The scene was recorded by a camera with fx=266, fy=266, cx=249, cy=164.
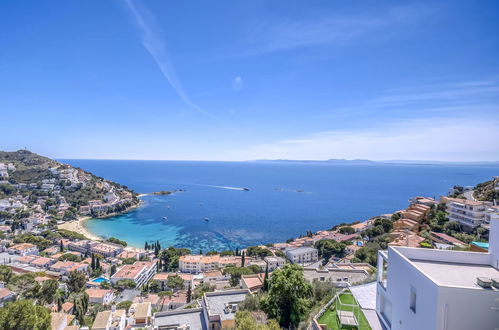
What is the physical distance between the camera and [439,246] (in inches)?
686

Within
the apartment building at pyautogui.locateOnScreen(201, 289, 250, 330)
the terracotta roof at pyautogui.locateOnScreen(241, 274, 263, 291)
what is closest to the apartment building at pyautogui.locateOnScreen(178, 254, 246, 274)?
the terracotta roof at pyautogui.locateOnScreen(241, 274, 263, 291)

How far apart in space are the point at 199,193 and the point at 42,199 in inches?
1584

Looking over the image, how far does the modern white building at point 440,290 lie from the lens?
13.0 feet

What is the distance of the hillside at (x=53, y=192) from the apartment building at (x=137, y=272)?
108 ft

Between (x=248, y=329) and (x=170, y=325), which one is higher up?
(x=248, y=329)

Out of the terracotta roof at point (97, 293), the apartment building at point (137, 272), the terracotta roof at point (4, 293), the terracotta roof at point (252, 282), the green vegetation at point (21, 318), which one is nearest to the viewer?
the green vegetation at point (21, 318)

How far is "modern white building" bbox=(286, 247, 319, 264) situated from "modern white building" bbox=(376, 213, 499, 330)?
23.0 m

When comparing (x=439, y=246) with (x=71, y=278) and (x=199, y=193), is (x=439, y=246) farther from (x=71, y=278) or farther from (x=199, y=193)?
(x=199, y=193)

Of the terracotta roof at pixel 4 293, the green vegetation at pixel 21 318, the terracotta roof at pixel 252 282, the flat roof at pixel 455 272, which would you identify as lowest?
the terracotta roof at pixel 4 293

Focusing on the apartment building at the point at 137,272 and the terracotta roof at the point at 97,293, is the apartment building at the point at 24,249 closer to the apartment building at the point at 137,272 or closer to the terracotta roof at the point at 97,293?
the apartment building at the point at 137,272

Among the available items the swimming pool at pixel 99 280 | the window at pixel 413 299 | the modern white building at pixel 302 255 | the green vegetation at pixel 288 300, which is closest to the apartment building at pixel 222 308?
the green vegetation at pixel 288 300

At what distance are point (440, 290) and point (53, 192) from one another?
8116cm

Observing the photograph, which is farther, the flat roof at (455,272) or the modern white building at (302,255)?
the modern white building at (302,255)

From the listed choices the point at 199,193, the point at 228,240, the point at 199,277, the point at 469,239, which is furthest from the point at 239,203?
the point at 469,239
